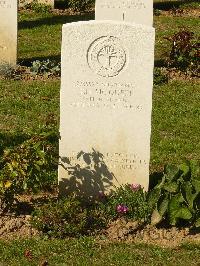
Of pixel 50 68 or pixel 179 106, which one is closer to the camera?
pixel 179 106

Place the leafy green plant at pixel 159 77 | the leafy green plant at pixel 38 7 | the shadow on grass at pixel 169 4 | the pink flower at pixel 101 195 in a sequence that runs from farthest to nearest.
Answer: the shadow on grass at pixel 169 4 < the leafy green plant at pixel 38 7 < the leafy green plant at pixel 159 77 < the pink flower at pixel 101 195

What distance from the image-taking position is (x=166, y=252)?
22.0 feet

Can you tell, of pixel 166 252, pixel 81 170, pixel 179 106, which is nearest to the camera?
pixel 166 252

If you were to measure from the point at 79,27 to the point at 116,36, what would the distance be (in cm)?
39

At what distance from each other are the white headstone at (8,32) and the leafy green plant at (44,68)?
0.47 meters

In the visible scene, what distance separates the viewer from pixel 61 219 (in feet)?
22.2

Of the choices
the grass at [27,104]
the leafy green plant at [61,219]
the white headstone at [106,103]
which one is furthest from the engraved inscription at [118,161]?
the grass at [27,104]

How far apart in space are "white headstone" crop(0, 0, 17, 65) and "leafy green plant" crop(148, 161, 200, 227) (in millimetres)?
6125

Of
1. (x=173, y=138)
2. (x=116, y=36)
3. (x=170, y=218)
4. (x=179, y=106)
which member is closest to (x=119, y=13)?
(x=179, y=106)

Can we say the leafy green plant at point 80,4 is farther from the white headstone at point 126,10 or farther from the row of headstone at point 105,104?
the row of headstone at point 105,104

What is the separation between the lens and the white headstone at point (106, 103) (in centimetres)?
705

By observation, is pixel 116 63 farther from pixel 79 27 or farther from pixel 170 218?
pixel 170 218

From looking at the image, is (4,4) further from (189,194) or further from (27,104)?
(189,194)

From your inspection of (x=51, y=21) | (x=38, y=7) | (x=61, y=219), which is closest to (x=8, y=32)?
(x=51, y=21)
